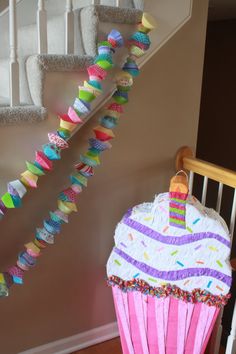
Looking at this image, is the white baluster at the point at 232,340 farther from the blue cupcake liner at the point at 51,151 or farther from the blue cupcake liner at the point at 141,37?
the blue cupcake liner at the point at 141,37

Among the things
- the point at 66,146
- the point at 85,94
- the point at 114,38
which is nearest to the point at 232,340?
the point at 66,146

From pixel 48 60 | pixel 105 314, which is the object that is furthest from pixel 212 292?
pixel 48 60

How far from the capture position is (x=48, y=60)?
128cm

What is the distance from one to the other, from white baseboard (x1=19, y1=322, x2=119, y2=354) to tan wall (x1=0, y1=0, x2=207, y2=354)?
0.03 meters

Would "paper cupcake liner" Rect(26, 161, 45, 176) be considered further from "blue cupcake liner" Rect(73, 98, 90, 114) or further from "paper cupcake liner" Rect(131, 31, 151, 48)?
"paper cupcake liner" Rect(131, 31, 151, 48)

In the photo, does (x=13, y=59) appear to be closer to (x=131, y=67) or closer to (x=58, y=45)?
(x=58, y=45)

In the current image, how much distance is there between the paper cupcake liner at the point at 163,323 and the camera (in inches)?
59.7

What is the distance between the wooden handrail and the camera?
154cm

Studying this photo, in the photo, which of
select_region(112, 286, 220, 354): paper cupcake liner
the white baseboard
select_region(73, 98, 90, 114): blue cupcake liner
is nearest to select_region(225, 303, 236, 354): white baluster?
select_region(112, 286, 220, 354): paper cupcake liner

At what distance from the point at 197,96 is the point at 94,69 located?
69cm

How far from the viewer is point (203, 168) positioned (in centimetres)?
168

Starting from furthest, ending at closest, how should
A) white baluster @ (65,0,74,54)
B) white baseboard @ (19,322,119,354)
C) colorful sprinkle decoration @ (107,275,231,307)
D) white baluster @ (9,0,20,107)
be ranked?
white baseboard @ (19,322,119,354), colorful sprinkle decoration @ (107,275,231,307), white baluster @ (65,0,74,54), white baluster @ (9,0,20,107)

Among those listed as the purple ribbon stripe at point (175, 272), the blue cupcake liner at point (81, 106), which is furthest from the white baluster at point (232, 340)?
the blue cupcake liner at point (81, 106)

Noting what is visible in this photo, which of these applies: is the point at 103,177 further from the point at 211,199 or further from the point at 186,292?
the point at 211,199
